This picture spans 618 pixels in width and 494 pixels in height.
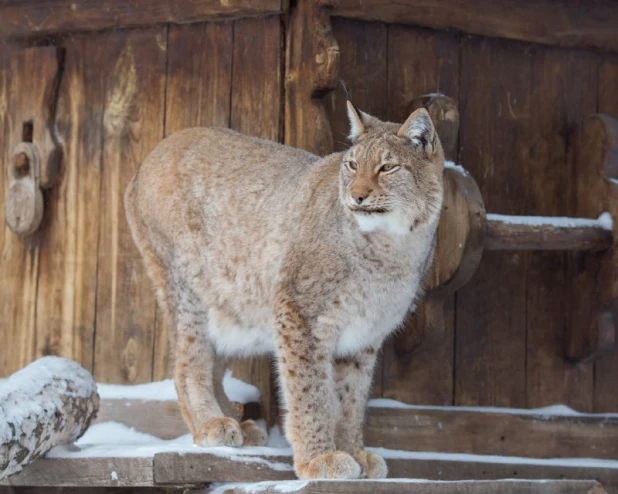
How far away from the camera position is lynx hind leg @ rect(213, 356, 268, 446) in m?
6.21

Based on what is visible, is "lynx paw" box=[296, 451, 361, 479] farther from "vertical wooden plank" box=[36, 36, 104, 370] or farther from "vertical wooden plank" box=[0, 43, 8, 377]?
"vertical wooden plank" box=[0, 43, 8, 377]

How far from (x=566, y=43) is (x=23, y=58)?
292 centimetres

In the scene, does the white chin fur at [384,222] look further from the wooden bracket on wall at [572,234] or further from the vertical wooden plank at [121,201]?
the vertical wooden plank at [121,201]

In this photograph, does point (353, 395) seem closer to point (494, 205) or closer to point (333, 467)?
point (333, 467)

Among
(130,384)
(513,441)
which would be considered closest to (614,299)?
(513,441)

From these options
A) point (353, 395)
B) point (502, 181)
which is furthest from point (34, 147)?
point (502, 181)

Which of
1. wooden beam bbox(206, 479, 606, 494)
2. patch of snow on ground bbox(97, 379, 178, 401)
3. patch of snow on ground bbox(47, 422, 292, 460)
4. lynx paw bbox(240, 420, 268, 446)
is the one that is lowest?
wooden beam bbox(206, 479, 606, 494)

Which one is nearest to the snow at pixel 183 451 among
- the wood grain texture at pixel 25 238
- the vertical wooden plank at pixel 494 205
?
the vertical wooden plank at pixel 494 205

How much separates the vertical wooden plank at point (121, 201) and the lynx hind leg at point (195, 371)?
607mm

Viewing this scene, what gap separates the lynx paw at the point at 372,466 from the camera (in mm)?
5789

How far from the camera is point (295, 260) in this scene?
5879 mm

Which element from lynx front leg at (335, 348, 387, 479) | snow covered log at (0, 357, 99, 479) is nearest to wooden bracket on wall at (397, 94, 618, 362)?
lynx front leg at (335, 348, 387, 479)

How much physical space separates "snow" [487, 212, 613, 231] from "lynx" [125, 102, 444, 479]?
64 centimetres

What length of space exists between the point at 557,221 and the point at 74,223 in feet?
8.25
